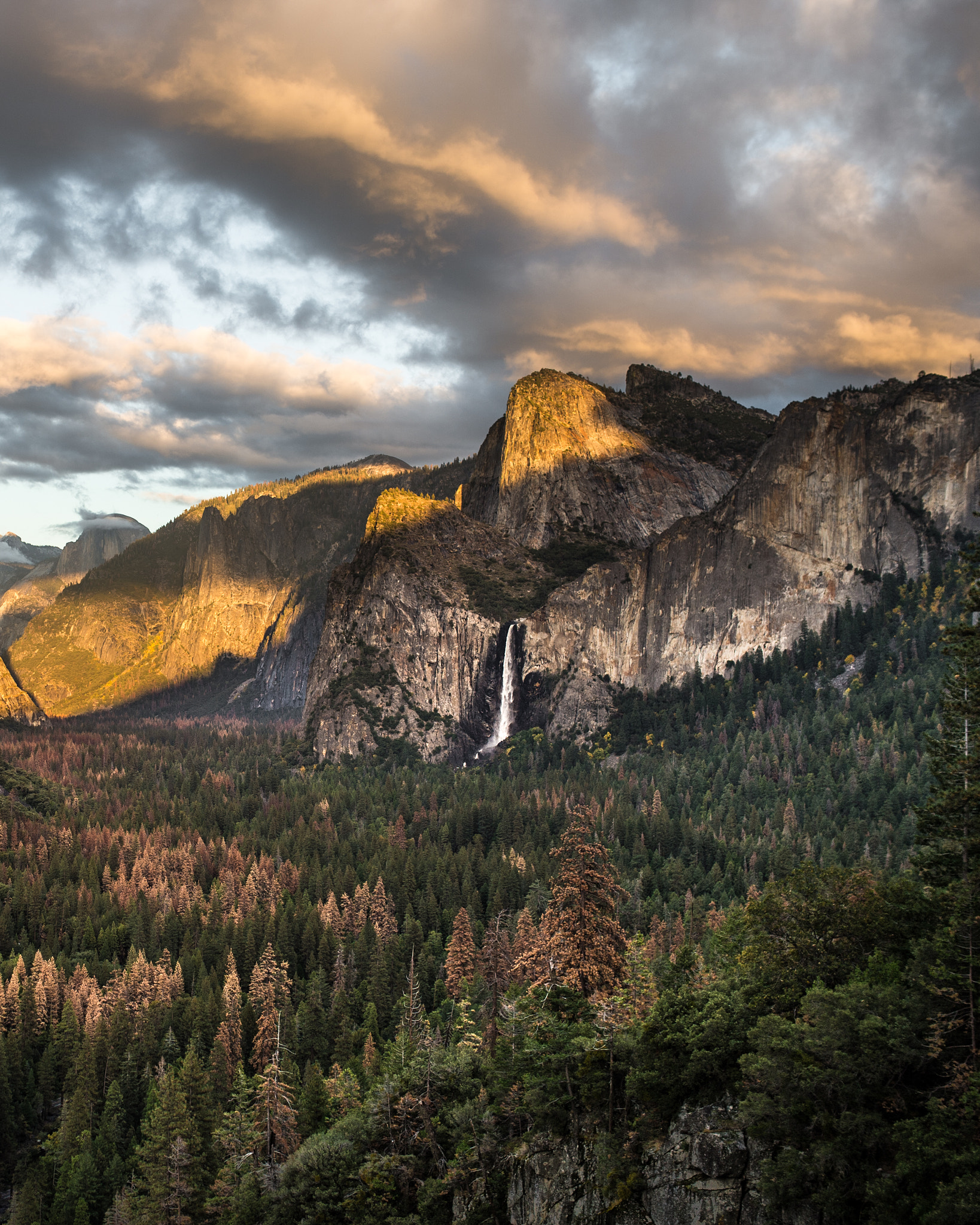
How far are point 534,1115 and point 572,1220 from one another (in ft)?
14.7

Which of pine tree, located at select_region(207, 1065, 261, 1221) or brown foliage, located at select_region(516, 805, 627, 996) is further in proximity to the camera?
pine tree, located at select_region(207, 1065, 261, 1221)

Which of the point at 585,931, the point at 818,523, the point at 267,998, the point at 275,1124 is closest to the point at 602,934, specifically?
the point at 585,931

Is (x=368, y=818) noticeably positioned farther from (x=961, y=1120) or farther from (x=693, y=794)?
(x=961, y=1120)

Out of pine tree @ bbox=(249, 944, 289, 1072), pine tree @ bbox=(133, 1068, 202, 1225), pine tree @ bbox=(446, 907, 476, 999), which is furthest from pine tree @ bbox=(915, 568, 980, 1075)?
pine tree @ bbox=(249, 944, 289, 1072)

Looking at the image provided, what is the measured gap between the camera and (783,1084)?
2580 cm

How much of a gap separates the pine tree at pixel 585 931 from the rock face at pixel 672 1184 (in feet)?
24.3

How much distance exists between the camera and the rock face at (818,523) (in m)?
168

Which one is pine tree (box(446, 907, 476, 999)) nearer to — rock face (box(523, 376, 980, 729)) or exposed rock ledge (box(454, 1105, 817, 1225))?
exposed rock ledge (box(454, 1105, 817, 1225))

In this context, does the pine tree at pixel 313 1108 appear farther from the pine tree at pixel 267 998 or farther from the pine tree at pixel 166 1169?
the pine tree at pixel 267 998

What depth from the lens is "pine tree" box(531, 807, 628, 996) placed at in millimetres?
38688

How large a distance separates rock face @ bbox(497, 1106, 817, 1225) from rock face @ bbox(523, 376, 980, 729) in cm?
15614

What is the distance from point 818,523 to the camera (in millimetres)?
180000

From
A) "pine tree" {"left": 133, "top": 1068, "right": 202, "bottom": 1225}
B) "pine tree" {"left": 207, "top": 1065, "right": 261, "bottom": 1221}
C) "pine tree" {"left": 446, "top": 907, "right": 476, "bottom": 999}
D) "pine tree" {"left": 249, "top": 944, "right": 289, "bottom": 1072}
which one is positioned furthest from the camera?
"pine tree" {"left": 446, "top": 907, "right": 476, "bottom": 999}

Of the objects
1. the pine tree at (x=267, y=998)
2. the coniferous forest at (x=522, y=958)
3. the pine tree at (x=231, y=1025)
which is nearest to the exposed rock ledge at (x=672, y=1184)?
the coniferous forest at (x=522, y=958)
